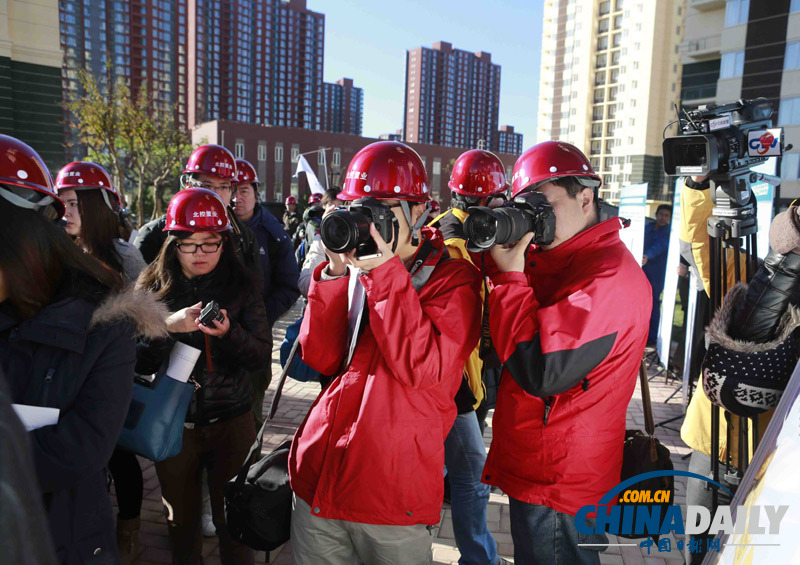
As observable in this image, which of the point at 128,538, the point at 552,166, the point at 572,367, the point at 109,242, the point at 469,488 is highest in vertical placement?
the point at 552,166

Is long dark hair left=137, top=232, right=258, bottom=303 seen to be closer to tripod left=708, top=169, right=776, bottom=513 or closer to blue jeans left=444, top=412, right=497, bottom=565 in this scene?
blue jeans left=444, top=412, right=497, bottom=565

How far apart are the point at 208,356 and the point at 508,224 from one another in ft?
5.50

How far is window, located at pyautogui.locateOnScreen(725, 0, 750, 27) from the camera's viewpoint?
40500mm

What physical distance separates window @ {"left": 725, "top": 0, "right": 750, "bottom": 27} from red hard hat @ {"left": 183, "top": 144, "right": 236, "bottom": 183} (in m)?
48.0

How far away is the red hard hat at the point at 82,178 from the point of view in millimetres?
3604

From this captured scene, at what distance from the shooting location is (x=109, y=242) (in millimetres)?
3447

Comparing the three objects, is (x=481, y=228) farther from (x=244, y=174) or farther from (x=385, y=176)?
(x=244, y=174)

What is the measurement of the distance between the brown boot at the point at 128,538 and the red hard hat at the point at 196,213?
5.26 ft

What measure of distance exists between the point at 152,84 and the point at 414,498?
93731 millimetres

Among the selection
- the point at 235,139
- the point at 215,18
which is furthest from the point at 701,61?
the point at 215,18

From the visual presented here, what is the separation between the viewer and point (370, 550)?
1.89 metres

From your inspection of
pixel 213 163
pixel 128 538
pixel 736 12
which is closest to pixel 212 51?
pixel 736 12

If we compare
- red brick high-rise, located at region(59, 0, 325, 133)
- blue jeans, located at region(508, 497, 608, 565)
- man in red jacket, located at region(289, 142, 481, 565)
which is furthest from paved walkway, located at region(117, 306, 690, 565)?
red brick high-rise, located at region(59, 0, 325, 133)

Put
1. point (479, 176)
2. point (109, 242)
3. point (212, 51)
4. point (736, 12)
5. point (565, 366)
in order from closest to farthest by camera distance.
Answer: point (565, 366)
point (109, 242)
point (479, 176)
point (736, 12)
point (212, 51)
